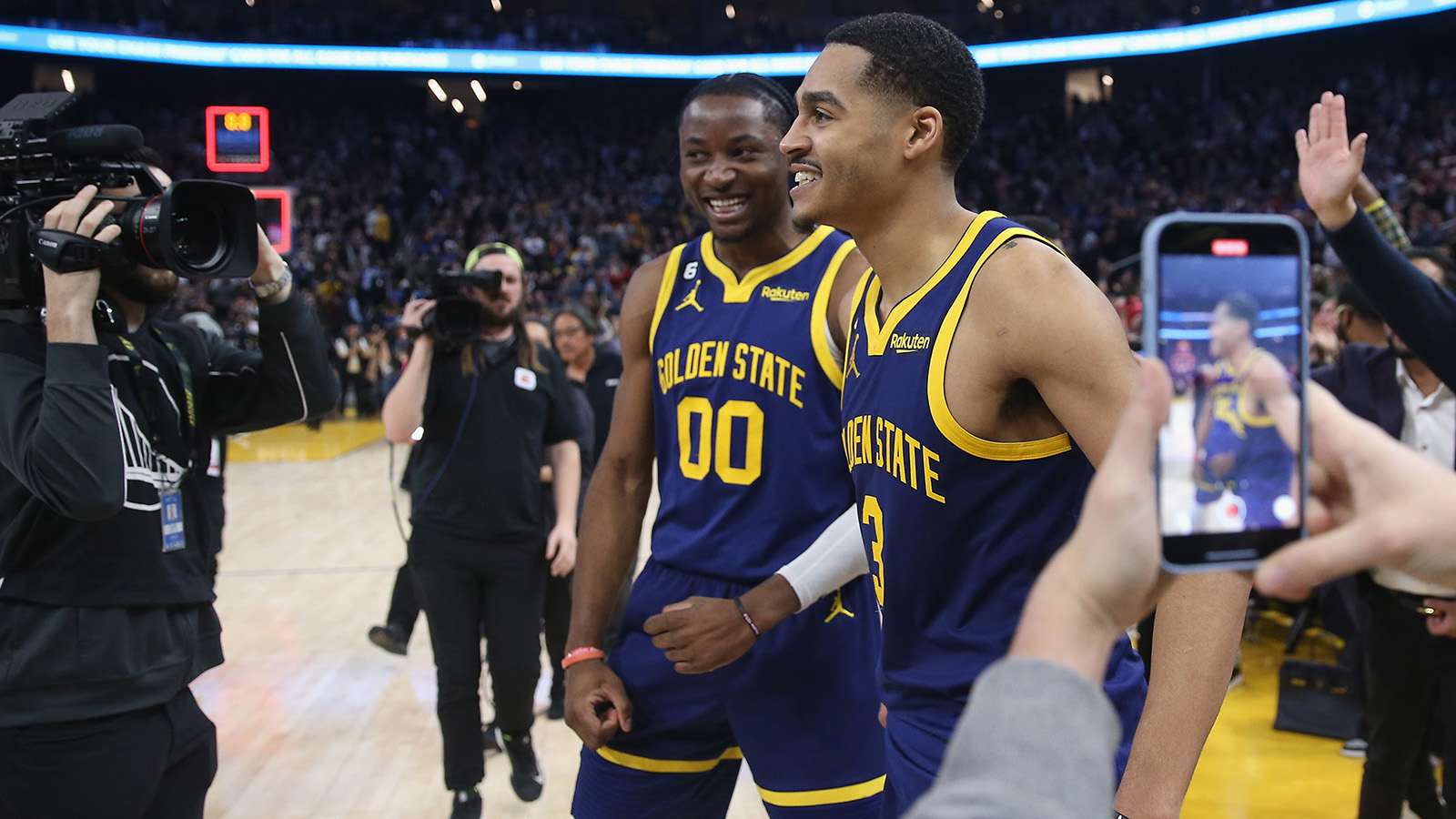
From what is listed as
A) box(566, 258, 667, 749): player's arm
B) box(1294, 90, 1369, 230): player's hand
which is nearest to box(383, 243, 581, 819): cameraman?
box(566, 258, 667, 749): player's arm

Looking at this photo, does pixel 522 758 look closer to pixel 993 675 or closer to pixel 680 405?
pixel 680 405

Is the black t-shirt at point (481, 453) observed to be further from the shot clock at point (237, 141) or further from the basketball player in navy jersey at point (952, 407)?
the shot clock at point (237, 141)

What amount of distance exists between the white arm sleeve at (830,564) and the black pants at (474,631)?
195 cm

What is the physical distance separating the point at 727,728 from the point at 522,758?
191 cm

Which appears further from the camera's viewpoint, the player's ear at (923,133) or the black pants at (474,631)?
the black pants at (474,631)

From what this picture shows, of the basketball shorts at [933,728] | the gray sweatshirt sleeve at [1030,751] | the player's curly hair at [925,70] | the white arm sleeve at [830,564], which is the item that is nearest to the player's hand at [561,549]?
the white arm sleeve at [830,564]

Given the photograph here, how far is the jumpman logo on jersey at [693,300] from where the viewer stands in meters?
2.47

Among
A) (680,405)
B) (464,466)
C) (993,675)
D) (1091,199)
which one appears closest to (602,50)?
(1091,199)

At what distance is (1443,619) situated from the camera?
9.91 ft

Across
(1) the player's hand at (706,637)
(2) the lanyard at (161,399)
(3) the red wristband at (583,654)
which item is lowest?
(3) the red wristband at (583,654)

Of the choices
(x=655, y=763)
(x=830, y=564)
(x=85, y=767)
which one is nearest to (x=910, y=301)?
(x=830, y=564)

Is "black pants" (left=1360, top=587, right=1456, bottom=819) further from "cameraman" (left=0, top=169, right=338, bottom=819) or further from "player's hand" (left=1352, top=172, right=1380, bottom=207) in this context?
"cameraman" (left=0, top=169, right=338, bottom=819)

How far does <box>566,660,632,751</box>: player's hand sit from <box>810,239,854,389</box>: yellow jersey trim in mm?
774

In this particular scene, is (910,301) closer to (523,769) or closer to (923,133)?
(923,133)
